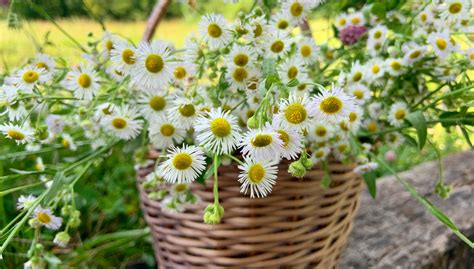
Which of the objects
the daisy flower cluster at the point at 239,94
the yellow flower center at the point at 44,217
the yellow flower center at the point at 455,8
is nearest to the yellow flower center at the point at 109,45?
Result: the daisy flower cluster at the point at 239,94

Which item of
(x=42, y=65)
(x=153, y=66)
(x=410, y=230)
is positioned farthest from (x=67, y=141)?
(x=410, y=230)

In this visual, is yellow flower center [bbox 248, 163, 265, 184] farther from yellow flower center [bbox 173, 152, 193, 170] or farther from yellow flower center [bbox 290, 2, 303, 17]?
yellow flower center [bbox 290, 2, 303, 17]

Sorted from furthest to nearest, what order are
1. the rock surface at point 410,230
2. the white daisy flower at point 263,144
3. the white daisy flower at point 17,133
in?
1. the rock surface at point 410,230
2. the white daisy flower at point 17,133
3. the white daisy flower at point 263,144

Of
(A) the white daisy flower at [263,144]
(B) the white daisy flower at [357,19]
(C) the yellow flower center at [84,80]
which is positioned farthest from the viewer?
(B) the white daisy flower at [357,19]

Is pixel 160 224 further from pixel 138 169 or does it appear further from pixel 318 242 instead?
pixel 318 242

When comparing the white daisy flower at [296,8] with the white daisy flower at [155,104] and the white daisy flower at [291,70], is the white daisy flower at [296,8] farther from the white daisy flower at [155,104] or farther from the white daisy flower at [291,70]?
the white daisy flower at [155,104]

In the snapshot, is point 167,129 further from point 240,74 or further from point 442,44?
point 442,44

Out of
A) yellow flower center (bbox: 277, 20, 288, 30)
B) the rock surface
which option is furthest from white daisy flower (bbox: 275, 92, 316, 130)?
the rock surface
